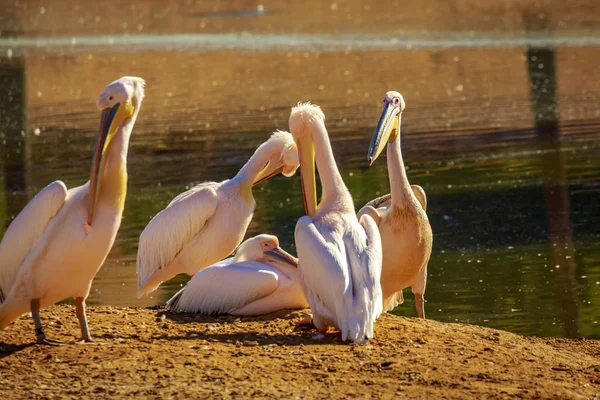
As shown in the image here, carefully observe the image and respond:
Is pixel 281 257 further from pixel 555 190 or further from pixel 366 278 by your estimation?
pixel 555 190

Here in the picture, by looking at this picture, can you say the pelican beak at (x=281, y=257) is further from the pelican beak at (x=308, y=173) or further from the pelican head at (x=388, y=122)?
the pelican head at (x=388, y=122)

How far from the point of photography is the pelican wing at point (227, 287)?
7633mm

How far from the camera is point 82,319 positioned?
6594mm

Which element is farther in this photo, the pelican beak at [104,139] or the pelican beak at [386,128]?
the pelican beak at [386,128]

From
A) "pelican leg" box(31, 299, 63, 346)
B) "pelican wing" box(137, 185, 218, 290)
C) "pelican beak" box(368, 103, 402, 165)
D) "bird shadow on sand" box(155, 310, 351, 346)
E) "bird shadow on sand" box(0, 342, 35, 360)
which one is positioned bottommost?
"bird shadow on sand" box(155, 310, 351, 346)

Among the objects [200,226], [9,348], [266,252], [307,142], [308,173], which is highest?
[307,142]

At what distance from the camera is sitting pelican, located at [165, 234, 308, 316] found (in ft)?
25.1

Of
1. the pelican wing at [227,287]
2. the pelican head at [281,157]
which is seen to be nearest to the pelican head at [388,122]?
the pelican head at [281,157]

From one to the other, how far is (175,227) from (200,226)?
0.62 feet

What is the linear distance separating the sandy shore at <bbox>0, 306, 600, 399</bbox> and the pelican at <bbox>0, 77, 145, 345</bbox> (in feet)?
0.98

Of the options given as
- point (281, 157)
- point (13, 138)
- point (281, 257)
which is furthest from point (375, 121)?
point (281, 257)

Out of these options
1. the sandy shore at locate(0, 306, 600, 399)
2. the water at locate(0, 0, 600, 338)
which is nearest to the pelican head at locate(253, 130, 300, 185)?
the water at locate(0, 0, 600, 338)

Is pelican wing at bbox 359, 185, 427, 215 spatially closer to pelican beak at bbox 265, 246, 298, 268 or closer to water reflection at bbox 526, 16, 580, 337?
pelican beak at bbox 265, 246, 298, 268

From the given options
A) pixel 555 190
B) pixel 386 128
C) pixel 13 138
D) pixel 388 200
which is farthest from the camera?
pixel 13 138
